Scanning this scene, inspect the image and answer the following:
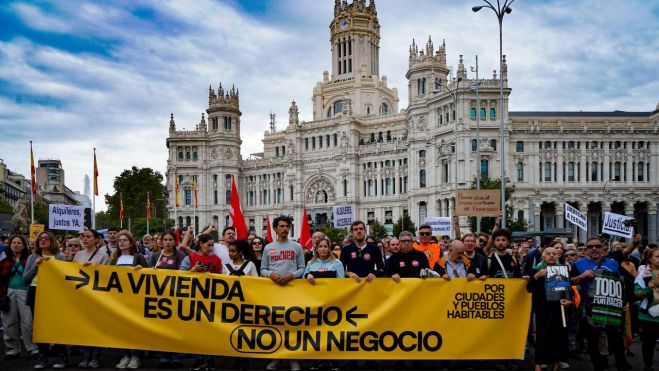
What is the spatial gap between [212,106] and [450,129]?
46.0 metres

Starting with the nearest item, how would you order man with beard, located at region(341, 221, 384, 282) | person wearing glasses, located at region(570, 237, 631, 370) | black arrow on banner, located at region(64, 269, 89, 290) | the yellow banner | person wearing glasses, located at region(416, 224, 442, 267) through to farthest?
→ person wearing glasses, located at region(570, 237, 631, 370) → the yellow banner → black arrow on banner, located at region(64, 269, 89, 290) → man with beard, located at region(341, 221, 384, 282) → person wearing glasses, located at region(416, 224, 442, 267)

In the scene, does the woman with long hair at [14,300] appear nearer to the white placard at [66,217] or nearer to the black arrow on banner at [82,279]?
the black arrow on banner at [82,279]

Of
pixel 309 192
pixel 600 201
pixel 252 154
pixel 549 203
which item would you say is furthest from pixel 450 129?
pixel 252 154

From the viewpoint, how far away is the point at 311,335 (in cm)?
1010

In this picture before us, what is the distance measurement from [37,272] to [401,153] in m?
71.9

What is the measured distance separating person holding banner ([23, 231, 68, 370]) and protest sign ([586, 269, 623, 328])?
9114 mm

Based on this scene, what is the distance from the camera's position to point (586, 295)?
10625 millimetres

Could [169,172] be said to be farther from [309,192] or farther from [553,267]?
[553,267]

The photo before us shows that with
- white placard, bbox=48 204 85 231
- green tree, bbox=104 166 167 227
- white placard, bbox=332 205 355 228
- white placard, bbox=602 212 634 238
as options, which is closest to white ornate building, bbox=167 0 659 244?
green tree, bbox=104 166 167 227

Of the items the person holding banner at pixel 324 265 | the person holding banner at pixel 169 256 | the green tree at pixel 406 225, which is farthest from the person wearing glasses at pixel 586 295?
the green tree at pixel 406 225

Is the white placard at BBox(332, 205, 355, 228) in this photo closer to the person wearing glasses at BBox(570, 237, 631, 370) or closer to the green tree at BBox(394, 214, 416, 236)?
the person wearing glasses at BBox(570, 237, 631, 370)

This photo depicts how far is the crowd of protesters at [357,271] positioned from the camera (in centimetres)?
984

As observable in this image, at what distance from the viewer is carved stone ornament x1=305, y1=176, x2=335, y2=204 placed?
8730 cm

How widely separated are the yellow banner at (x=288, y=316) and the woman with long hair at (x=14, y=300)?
137 cm
